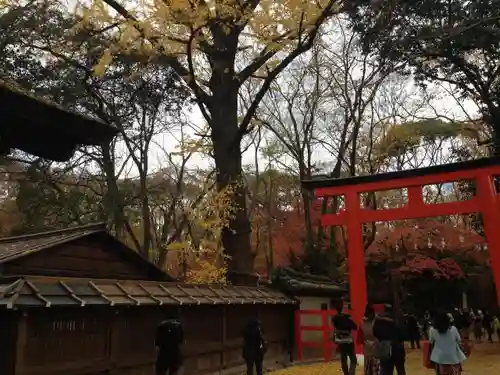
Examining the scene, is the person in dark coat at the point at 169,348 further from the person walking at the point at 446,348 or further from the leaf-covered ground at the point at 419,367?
the leaf-covered ground at the point at 419,367

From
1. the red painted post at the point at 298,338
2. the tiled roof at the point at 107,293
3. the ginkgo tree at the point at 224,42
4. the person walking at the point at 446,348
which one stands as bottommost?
the red painted post at the point at 298,338

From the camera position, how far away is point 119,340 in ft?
27.2

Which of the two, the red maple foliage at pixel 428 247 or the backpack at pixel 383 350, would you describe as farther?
the red maple foliage at pixel 428 247

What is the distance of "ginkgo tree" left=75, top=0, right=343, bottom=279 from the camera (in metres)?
10.7

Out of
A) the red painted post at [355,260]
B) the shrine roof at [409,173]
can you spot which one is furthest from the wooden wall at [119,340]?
the shrine roof at [409,173]

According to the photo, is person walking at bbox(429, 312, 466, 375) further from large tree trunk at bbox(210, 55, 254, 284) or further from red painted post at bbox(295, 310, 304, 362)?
red painted post at bbox(295, 310, 304, 362)

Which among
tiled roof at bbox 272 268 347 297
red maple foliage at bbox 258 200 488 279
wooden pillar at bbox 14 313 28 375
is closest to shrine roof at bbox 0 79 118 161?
wooden pillar at bbox 14 313 28 375

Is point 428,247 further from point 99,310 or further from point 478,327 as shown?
point 99,310

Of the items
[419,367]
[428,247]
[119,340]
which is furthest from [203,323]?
[428,247]

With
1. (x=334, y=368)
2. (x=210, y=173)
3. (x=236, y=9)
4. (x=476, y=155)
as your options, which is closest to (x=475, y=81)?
(x=476, y=155)

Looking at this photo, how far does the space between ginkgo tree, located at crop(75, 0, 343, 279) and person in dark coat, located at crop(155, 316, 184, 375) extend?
5.55 meters

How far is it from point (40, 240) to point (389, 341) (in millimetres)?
7148

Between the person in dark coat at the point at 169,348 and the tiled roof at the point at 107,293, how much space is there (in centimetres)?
85

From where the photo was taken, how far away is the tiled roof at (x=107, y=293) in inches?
258
